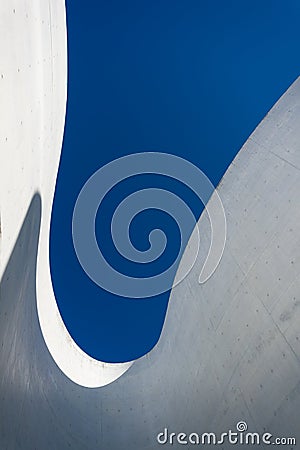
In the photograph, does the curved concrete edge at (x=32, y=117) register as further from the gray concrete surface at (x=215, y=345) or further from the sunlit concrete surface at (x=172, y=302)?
the gray concrete surface at (x=215, y=345)

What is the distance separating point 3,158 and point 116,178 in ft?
16.4

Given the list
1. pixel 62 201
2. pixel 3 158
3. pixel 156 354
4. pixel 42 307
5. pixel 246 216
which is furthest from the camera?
pixel 62 201

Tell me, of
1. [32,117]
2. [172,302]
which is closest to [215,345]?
[172,302]

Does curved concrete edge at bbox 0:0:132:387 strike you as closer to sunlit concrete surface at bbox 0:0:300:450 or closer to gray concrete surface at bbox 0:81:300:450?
sunlit concrete surface at bbox 0:0:300:450

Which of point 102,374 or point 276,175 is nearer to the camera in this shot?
point 276,175

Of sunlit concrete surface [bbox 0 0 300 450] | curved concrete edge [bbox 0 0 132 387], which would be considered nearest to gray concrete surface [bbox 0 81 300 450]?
sunlit concrete surface [bbox 0 0 300 450]

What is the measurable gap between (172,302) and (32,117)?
3.44 meters

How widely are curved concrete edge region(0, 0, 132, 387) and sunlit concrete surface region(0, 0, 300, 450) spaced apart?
12mm

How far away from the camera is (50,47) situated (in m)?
4.13

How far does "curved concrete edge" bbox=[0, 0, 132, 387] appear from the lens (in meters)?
2.68

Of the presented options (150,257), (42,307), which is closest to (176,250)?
(150,257)

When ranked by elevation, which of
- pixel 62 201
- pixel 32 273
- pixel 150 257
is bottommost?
pixel 32 273

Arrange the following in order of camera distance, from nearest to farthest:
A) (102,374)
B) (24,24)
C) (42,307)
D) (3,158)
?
(3,158) < (24,24) < (42,307) < (102,374)

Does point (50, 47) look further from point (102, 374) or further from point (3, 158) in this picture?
point (102, 374)
